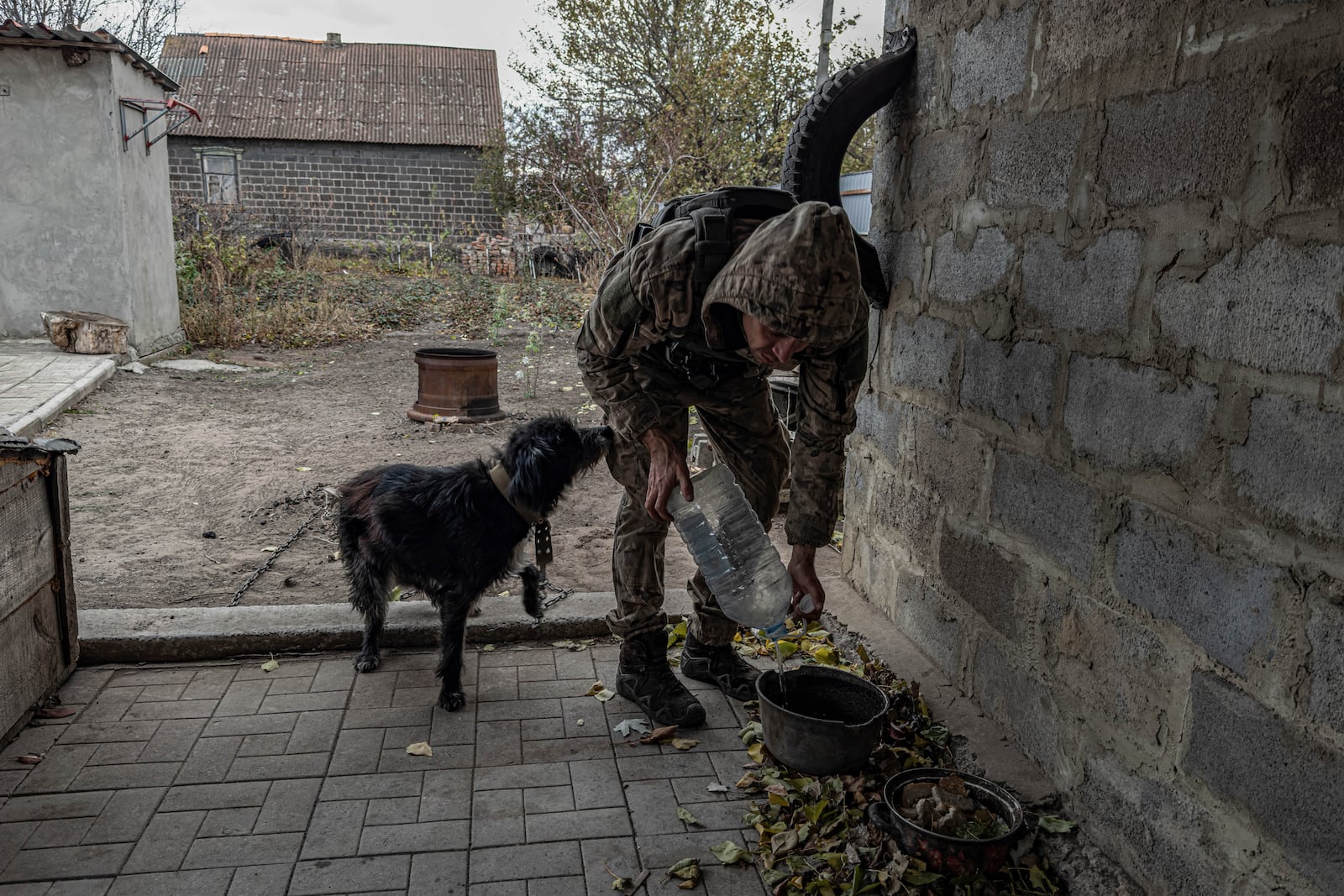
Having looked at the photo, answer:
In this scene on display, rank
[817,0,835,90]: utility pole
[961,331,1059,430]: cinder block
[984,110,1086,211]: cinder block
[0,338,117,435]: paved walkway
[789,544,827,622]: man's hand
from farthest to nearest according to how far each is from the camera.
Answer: [817,0,835,90]: utility pole → [0,338,117,435]: paved walkway → [789,544,827,622]: man's hand → [961,331,1059,430]: cinder block → [984,110,1086,211]: cinder block

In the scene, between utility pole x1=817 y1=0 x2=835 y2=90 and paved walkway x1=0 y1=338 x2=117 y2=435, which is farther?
utility pole x1=817 y1=0 x2=835 y2=90

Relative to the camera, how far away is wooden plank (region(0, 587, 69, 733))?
298 cm

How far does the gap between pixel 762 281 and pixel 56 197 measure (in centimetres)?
1082

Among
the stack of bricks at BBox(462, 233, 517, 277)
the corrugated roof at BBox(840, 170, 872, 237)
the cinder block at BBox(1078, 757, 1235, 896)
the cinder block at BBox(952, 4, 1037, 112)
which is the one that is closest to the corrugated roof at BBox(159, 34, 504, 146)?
the stack of bricks at BBox(462, 233, 517, 277)

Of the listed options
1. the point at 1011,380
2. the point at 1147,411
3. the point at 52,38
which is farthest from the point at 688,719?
the point at 52,38

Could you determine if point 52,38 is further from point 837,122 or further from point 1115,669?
point 1115,669

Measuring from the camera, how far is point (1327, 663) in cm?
171

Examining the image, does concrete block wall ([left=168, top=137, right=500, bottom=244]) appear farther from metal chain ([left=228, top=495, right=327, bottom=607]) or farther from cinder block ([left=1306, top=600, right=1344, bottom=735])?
cinder block ([left=1306, top=600, right=1344, bottom=735])

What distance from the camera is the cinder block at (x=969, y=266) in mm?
2943

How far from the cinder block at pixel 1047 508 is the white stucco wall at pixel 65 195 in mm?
10483

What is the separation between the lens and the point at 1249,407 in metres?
1.91

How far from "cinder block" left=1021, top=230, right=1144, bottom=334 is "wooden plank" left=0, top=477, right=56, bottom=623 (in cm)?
338

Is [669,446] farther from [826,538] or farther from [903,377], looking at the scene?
[903,377]

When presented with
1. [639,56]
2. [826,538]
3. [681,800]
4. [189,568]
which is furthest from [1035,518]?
[639,56]
